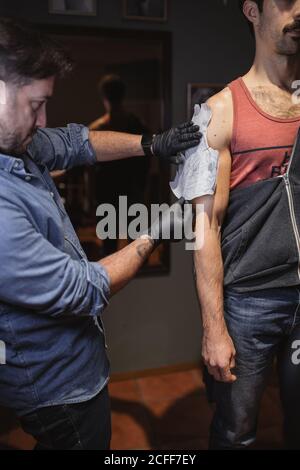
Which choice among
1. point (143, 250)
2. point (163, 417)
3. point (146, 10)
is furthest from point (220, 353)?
point (146, 10)

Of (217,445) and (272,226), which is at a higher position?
(272,226)

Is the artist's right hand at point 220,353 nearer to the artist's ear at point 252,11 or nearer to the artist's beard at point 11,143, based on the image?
the artist's beard at point 11,143

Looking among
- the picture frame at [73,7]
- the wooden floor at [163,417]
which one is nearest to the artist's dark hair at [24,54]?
the picture frame at [73,7]

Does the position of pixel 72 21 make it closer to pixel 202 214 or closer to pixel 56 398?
pixel 202 214

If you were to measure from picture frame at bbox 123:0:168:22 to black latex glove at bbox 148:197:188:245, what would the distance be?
4.30ft

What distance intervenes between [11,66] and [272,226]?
82 centimetres

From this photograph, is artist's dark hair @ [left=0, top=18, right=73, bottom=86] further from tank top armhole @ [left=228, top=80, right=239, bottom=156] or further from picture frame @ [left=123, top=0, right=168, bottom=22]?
picture frame @ [left=123, top=0, right=168, bottom=22]

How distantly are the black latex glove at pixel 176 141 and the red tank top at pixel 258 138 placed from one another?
114 mm

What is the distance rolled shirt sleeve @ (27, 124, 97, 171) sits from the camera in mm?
1240

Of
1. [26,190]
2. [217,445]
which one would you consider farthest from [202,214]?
[217,445]

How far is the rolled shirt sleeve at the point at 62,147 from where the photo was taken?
124cm

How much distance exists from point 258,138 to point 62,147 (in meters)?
0.57

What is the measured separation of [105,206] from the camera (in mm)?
2377

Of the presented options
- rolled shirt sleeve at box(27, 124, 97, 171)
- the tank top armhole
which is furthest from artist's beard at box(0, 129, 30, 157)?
the tank top armhole
